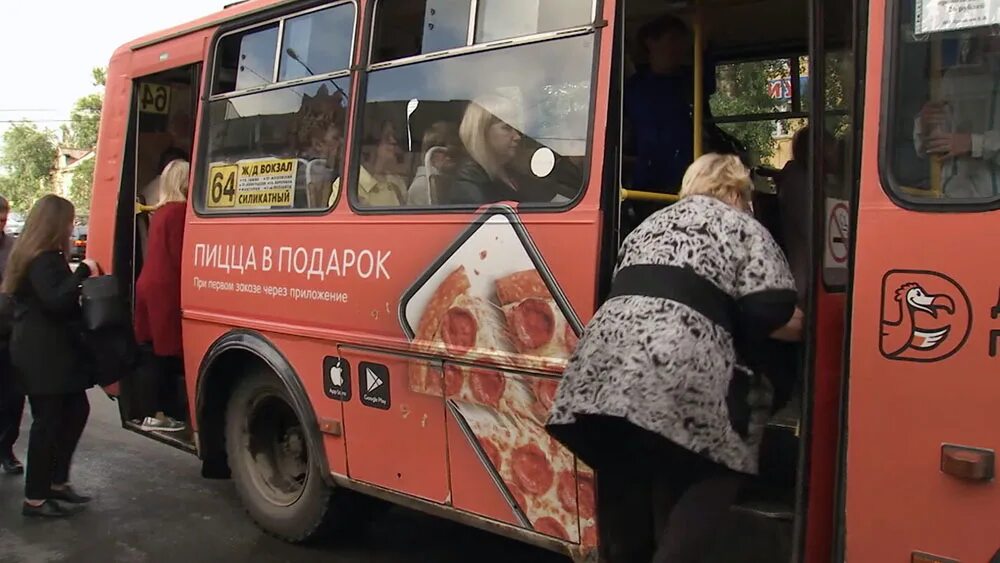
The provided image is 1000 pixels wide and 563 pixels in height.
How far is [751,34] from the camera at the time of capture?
15.6 feet

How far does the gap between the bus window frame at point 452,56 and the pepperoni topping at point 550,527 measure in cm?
115

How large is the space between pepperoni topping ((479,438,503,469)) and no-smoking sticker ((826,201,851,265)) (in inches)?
56.8

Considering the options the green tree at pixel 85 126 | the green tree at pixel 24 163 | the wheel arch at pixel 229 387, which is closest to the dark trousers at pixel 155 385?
the wheel arch at pixel 229 387

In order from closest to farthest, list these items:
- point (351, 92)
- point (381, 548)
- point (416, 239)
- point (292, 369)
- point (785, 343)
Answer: point (785, 343) < point (416, 239) < point (351, 92) < point (292, 369) < point (381, 548)

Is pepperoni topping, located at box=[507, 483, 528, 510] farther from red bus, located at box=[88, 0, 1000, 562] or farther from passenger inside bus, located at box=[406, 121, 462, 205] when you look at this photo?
passenger inside bus, located at box=[406, 121, 462, 205]

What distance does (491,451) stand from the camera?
3596 millimetres

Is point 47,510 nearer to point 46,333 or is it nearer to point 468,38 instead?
point 46,333

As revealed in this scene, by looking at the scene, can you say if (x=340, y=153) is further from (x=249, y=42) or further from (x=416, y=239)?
(x=249, y=42)

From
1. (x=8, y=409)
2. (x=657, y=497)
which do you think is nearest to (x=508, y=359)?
(x=657, y=497)

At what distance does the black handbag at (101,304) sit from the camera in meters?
5.01

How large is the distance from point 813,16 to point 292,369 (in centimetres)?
287

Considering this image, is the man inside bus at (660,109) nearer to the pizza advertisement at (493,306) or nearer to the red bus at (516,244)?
the red bus at (516,244)

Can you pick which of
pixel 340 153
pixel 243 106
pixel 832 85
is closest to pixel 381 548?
pixel 340 153

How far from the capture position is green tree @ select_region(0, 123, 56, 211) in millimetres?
61906
